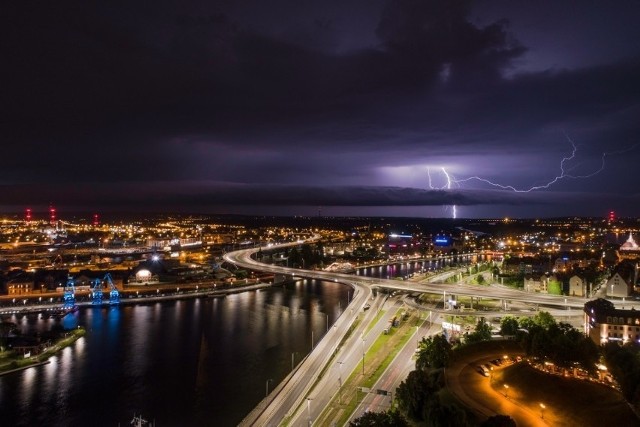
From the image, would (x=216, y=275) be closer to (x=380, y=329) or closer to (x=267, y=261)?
(x=267, y=261)

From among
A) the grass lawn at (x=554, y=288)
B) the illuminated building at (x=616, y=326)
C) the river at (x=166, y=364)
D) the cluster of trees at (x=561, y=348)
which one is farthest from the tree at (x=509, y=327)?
the grass lawn at (x=554, y=288)

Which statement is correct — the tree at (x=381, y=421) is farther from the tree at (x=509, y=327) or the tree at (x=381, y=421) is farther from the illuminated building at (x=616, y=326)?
the illuminated building at (x=616, y=326)

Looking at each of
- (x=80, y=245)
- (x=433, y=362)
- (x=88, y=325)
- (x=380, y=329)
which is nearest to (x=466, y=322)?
(x=380, y=329)

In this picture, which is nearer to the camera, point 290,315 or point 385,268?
point 290,315

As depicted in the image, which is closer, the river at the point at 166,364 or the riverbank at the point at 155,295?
the river at the point at 166,364

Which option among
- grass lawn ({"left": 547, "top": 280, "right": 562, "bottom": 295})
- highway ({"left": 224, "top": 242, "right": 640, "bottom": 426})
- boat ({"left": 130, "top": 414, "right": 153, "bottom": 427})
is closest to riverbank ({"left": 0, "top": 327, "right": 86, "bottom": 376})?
boat ({"left": 130, "top": 414, "right": 153, "bottom": 427})
